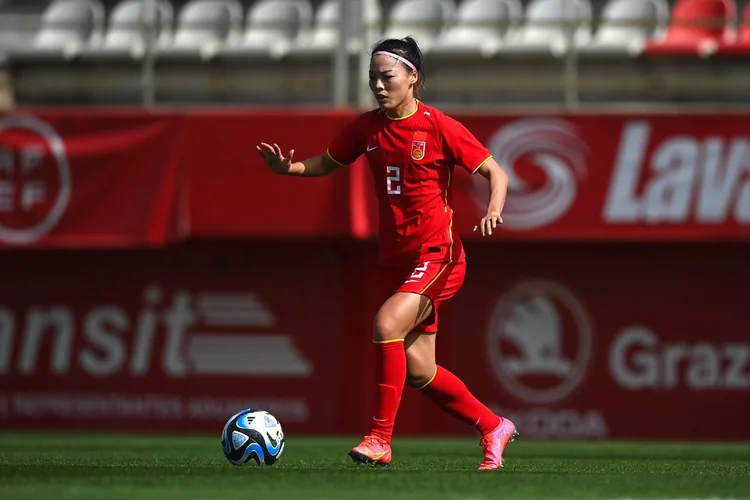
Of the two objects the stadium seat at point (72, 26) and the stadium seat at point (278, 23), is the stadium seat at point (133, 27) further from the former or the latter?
the stadium seat at point (278, 23)

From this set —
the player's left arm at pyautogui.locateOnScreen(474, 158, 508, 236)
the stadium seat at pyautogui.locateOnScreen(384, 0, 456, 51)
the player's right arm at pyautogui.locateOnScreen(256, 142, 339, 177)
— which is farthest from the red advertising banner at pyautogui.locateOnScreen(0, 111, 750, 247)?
the player's left arm at pyautogui.locateOnScreen(474, 158, 508, 236)

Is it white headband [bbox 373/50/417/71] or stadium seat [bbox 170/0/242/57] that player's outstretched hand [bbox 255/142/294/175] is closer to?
white headband [bbox 373/50/417/71]

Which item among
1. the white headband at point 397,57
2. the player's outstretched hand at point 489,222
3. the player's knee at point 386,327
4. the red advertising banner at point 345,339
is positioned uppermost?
the white headband at point 397,57

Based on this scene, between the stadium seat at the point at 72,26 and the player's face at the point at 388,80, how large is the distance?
9.41 metres

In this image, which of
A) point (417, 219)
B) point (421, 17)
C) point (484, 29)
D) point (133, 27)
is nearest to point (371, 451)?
point (417, 219)

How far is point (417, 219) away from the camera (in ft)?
20.2

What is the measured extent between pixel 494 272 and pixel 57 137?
14.6 feet

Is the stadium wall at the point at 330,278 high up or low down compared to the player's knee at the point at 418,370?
down

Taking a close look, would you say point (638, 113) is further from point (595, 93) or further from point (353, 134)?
point (353, 134)

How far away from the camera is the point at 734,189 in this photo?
40.6 ft

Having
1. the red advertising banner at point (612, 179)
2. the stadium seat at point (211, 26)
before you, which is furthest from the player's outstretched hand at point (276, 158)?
the stadium seat at point (211, 26)

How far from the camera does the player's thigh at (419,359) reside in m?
6.21

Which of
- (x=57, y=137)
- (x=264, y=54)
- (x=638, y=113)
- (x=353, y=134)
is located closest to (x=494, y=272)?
(x=638, y=113)

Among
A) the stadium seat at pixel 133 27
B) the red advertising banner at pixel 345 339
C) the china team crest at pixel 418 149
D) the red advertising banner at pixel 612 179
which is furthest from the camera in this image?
the stadium seat at pixel 133 27
